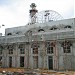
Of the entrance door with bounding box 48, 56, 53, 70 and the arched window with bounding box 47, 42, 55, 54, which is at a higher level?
the arched window with bounding box 47, 42, 55, 54

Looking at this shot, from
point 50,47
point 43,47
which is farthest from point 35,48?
point 50,47

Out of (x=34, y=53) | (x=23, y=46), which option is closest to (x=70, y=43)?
(x=34, y=53)

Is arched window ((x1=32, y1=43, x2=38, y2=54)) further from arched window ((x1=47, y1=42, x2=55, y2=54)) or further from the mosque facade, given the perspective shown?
arched window ((x1=47, y1=42, x2=55, y2=54))

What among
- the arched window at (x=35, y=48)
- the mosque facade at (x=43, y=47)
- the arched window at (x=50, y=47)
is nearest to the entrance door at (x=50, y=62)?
the mosque facade at (x=43, y=47)

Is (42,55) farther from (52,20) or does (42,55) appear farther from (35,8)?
(35,8)

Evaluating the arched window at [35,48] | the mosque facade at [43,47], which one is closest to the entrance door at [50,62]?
the mosque facade at [43,47]

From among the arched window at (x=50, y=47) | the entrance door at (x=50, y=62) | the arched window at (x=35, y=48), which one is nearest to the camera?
the arched window at (x=50, y=47)

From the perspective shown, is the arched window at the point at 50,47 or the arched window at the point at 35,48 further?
the arched window at the point at 35,48

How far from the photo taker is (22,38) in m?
42.4

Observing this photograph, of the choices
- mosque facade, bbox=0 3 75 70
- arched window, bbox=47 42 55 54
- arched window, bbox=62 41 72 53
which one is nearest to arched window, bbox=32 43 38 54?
mosque facade, bbox=0 3 75 70

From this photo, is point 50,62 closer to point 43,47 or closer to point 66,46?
point 43,47

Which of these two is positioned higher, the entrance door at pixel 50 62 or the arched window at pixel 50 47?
the arched window at pixel 50 47

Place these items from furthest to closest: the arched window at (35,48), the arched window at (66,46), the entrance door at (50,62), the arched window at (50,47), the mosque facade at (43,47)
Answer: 1. the arched window at (35,48)
2. the entrance door at (50,62)
3. the arched window at (50,47)
4. the mosque facade at (43,47)
5. the arched window at (66,46)

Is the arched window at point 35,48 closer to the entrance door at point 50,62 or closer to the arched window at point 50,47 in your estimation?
the arched window at point 50,47
